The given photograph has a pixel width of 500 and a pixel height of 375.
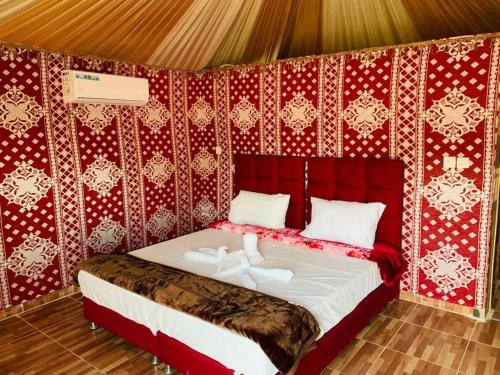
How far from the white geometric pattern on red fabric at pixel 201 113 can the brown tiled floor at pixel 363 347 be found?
8.29ft

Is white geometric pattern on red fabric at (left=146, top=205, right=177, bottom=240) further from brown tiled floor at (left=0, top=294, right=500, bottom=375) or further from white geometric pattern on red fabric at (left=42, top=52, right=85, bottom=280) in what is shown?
brown tiled floor at (left=0, top=294, right=500, bottom=375)

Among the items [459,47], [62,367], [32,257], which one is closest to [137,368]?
[62,367]

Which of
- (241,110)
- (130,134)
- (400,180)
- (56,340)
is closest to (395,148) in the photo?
(400,180)

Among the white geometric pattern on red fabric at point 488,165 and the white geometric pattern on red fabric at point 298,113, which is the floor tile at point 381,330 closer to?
the white geometric pattern on red fabric at point 488,165

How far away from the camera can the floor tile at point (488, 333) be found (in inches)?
115

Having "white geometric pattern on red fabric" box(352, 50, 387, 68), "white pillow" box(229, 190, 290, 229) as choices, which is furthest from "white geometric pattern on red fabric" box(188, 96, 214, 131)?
"white geometric pattern on red fabric" box(352, 50, 387, 68)

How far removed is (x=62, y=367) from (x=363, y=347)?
83.1 inches

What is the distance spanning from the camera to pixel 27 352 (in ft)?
9.55

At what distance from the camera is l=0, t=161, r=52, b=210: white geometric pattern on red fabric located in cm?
338

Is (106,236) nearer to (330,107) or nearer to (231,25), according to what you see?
(231,25)

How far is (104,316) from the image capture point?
3.03 meters

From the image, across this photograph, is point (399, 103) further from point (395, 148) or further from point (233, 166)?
point (233, 166)

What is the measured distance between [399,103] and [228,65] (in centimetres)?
200

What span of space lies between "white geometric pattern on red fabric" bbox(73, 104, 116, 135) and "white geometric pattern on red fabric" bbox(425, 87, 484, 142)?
3006mm
